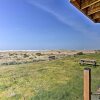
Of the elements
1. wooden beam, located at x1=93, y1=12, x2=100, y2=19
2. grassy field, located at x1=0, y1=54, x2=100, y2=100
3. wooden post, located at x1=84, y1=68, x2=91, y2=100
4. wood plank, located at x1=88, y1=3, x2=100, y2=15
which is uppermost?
wood plank, located at x1=88, y1=3, x2=100, y2=15

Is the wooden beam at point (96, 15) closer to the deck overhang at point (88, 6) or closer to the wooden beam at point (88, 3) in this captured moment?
the deck overhang at point (88, 6)

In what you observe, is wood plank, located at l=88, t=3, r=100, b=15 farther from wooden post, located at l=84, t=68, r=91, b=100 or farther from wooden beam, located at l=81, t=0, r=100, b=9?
wooden post, located at l=84, t=68, r=91, b=100

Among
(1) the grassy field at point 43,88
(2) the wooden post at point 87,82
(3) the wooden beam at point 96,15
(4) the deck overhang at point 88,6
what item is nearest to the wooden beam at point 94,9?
(4) the deck overhang at point 88,6

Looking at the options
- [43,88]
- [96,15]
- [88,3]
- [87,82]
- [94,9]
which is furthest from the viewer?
[43,88]

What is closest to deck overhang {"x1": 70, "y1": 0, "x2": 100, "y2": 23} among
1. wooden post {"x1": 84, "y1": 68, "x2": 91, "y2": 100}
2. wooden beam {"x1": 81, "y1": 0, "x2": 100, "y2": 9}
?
wooden beam {"x1": 81, "y1": 0, "x2": 100, "y2": 9}

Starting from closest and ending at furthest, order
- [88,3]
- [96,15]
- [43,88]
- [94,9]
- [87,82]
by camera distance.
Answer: [87,82], [88,3], [94,9], [96,15], [43,88]

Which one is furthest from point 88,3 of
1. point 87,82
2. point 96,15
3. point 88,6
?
point 87,82

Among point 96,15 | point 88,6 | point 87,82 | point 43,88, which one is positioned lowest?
point 43,88

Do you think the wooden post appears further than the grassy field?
No

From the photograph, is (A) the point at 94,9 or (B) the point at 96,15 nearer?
(A) the point at 94,9

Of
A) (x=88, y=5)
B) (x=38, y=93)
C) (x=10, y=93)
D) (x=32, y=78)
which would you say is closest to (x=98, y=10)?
(x=88, y=5)

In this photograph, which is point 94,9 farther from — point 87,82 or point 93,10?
point 87,82

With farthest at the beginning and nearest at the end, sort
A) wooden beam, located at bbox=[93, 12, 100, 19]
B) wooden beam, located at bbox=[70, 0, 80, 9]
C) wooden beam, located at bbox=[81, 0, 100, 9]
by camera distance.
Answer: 1. wooden beam, located at bbox=[93, 12, 100, 19]
2. wooden beam, located at bbox=[70, 0, 80, 9]
3. wooden beam, located at bbox=[81, 0, 100, 9]

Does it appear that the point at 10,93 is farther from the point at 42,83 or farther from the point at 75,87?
the point at 75,87
